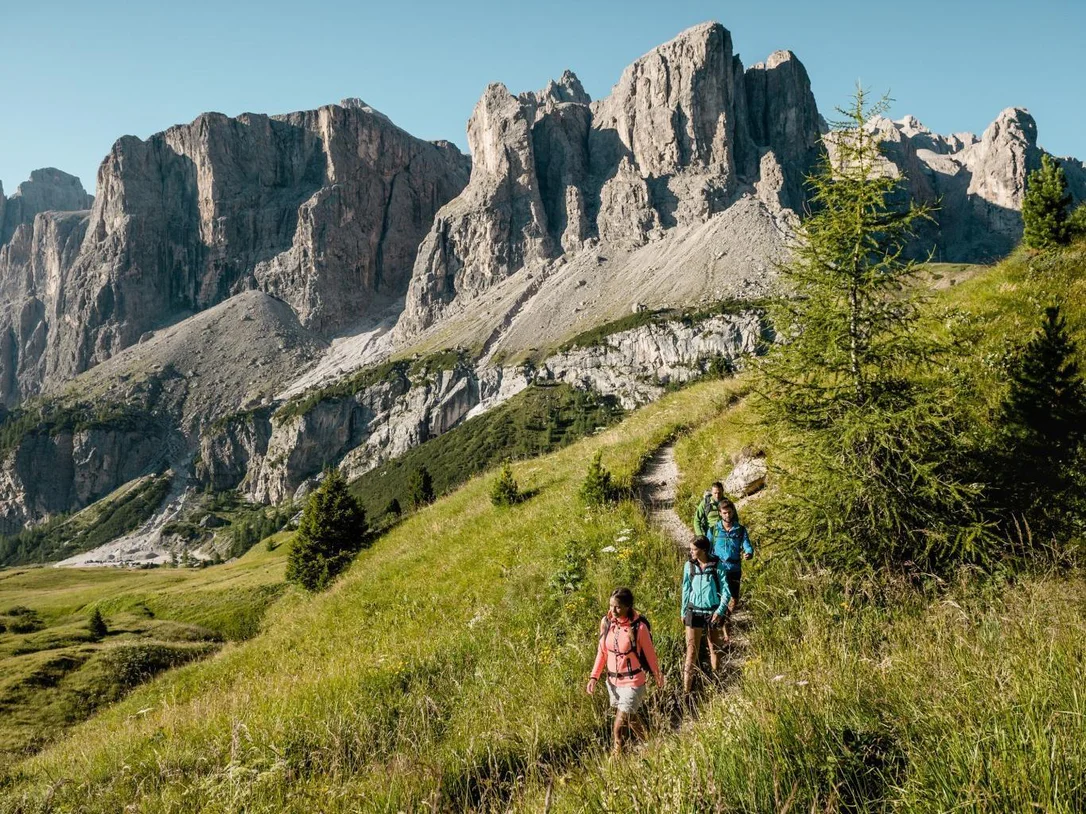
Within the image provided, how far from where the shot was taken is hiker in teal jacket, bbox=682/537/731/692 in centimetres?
833

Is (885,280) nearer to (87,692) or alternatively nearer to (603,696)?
(603,696)

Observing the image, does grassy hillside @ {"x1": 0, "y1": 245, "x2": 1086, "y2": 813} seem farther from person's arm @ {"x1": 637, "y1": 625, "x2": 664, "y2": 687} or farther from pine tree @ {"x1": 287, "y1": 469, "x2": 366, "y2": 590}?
pine tree @ {"x1": 287, "y1": 469, "x2": 366, "y2": 590}

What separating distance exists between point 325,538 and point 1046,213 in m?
35.4

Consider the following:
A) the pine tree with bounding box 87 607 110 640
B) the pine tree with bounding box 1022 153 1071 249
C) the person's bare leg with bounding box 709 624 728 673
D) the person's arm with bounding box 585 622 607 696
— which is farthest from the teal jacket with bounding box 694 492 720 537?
the pine tree with bounding box 87 607 110 640

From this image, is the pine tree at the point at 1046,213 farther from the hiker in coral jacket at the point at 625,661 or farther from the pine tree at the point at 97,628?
the pine tree at the point at 97,628

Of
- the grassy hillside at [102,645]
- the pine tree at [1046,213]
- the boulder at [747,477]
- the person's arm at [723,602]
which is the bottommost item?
the grassy hillside at [102,645]

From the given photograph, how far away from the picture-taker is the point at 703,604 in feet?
28.0

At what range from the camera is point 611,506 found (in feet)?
52.6

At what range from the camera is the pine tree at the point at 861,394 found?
9266 mm

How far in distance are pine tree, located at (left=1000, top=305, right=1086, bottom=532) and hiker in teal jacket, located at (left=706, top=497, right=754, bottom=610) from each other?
5.24 metres

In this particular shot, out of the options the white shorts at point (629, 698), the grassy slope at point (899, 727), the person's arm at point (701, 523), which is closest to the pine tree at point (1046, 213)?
the person's arm at point (701, 523)

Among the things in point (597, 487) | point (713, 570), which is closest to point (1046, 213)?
point (597, 487)

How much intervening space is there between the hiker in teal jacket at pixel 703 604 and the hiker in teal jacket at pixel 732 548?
60 cm

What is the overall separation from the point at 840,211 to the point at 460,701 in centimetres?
1070
